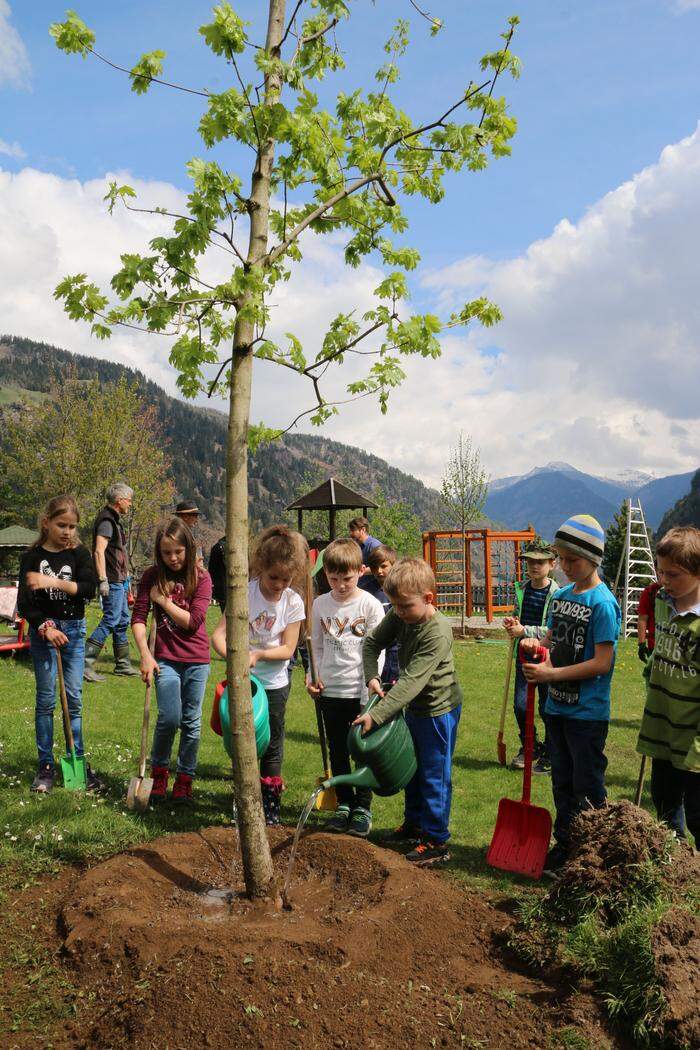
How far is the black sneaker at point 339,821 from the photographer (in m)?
4.71

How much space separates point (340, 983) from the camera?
2.77 metres

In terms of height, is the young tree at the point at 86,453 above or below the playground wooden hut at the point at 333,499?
above

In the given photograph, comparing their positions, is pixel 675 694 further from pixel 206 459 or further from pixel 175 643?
pixel 206 459

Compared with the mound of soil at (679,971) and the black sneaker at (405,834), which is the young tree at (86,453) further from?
the mound of soil at (679,971)

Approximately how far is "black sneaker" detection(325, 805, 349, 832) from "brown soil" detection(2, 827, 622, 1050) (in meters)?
0.75

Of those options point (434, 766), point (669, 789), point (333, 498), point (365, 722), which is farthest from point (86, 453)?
point (669, 789)

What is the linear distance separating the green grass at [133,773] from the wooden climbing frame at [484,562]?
9.49 m

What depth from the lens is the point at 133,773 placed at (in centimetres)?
567

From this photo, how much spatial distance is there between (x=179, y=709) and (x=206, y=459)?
5387 inches

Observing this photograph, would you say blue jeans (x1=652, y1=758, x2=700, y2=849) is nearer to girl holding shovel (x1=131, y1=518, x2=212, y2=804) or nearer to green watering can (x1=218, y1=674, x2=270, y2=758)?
green watering can (x1=218, y1=674, x2=270, y2=758)

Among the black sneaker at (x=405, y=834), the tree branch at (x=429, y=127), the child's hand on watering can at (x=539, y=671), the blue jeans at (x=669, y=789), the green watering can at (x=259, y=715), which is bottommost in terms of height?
the black sneaker at (x=405, y=834)

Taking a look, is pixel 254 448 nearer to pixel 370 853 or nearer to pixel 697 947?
pixel 370 853

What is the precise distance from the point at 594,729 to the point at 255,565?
2165 millimetres

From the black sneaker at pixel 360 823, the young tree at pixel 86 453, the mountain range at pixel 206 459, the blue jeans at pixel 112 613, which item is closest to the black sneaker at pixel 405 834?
the black sneaker at pixel 360 823
